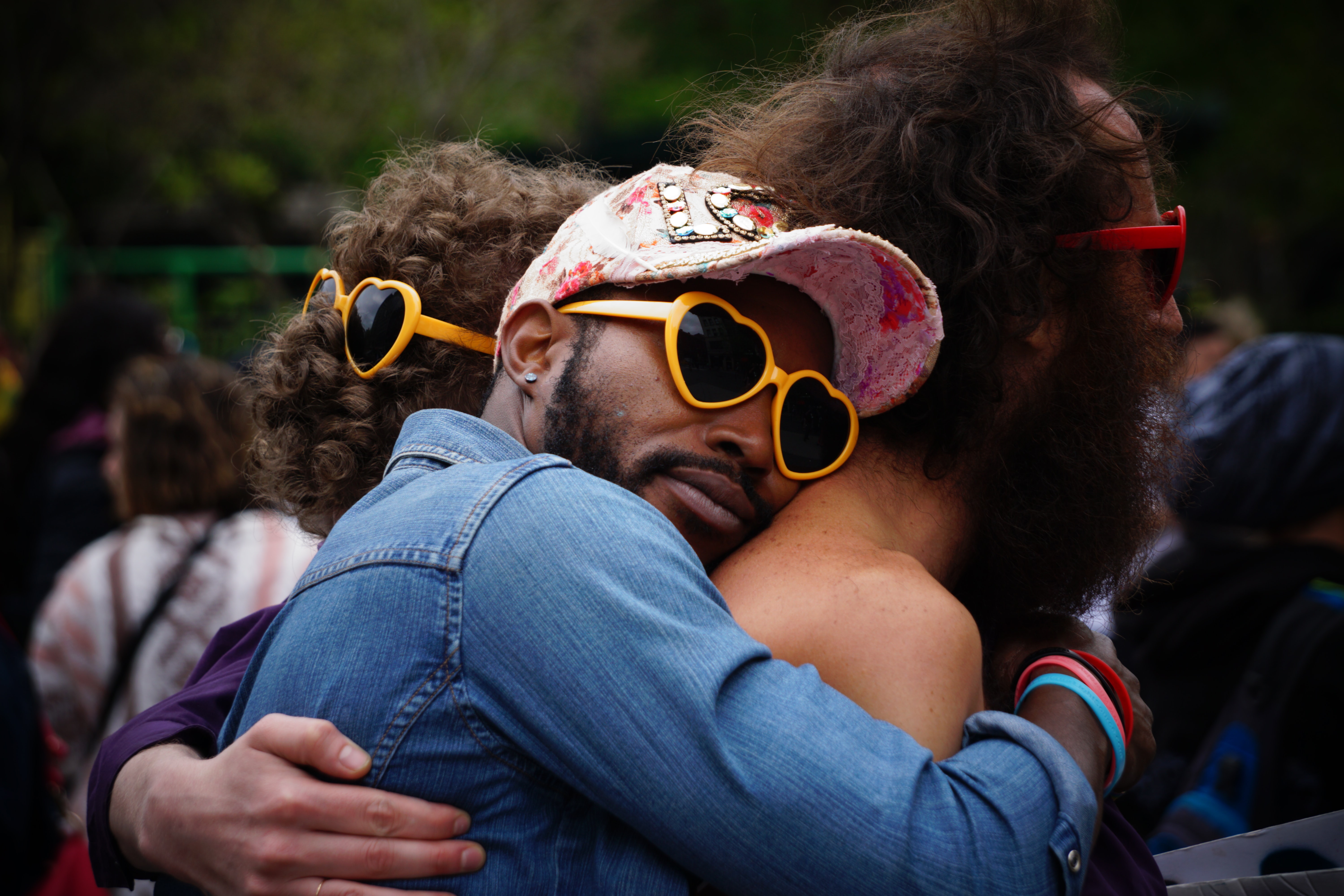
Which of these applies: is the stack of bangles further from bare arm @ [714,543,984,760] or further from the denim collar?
the denim collar

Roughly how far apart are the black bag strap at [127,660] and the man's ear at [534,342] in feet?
8.51

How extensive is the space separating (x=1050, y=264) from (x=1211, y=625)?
2.53 m

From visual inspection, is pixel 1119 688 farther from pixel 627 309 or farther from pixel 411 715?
pixel 411 715

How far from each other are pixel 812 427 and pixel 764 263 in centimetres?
31

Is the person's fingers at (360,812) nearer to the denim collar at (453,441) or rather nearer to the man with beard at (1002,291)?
the denim collar at (453,441)

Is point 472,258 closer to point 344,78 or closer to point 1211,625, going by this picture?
point 1211,625

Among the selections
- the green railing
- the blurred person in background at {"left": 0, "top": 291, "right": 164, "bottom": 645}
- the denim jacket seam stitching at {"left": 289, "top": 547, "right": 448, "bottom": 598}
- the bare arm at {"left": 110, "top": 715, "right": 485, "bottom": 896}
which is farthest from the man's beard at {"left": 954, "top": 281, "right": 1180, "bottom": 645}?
the green railing

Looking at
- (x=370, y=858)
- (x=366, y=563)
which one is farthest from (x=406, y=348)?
(x=370, y=858)

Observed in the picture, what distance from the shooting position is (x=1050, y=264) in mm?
1862

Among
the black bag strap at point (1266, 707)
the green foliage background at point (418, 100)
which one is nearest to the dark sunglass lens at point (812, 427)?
the black bag strap at point (1266, 707)

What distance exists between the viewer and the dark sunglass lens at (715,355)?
1814mm

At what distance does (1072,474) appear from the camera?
2035 mm

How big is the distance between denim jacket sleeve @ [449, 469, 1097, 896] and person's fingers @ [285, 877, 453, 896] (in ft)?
0.82

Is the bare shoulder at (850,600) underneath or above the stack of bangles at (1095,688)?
above
